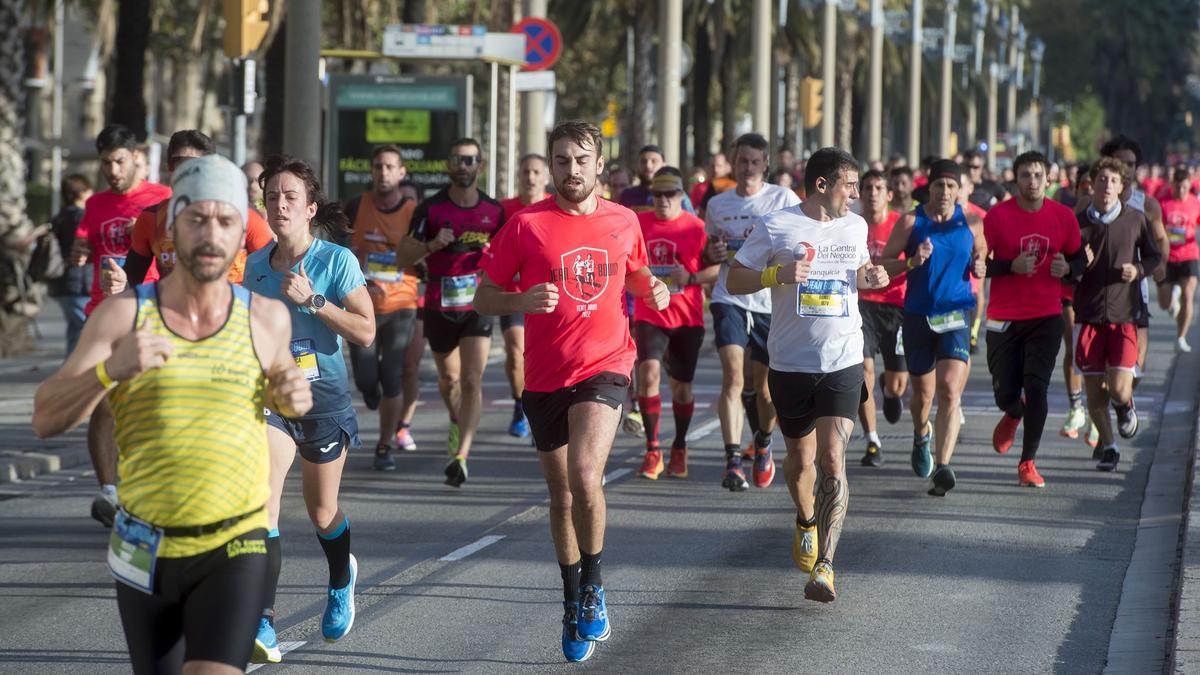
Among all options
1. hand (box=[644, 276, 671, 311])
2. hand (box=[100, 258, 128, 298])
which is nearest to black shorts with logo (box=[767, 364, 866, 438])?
hand (box=[644, 276, 671, 311])

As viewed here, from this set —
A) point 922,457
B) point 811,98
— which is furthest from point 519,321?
point 811,98

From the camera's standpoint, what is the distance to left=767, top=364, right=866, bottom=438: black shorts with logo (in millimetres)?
7922

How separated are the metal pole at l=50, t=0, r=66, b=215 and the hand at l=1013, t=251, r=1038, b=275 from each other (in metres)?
23.8

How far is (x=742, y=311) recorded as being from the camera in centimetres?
1145

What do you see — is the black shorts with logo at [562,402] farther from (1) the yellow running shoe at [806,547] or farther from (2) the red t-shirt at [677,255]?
(2) the red t-shirt at [677,255]

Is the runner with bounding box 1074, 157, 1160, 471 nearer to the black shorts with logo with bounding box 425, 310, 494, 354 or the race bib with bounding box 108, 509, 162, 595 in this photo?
the black shorts with logo with bounding box 425, 310, 494, 354

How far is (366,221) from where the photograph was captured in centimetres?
1263

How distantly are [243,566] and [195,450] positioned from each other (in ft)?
0.97

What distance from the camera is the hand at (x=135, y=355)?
4.15 metres

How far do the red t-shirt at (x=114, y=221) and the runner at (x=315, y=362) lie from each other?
2.92 metres

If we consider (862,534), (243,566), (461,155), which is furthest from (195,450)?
(461,155)

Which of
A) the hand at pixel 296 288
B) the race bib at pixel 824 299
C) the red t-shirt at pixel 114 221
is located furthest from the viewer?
the red t-shirt at pixel 114 221

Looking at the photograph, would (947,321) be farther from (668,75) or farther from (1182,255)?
(668,75)

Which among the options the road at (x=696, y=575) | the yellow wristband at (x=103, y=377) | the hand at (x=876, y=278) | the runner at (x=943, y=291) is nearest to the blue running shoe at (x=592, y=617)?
the road at (x=696, y=575)
